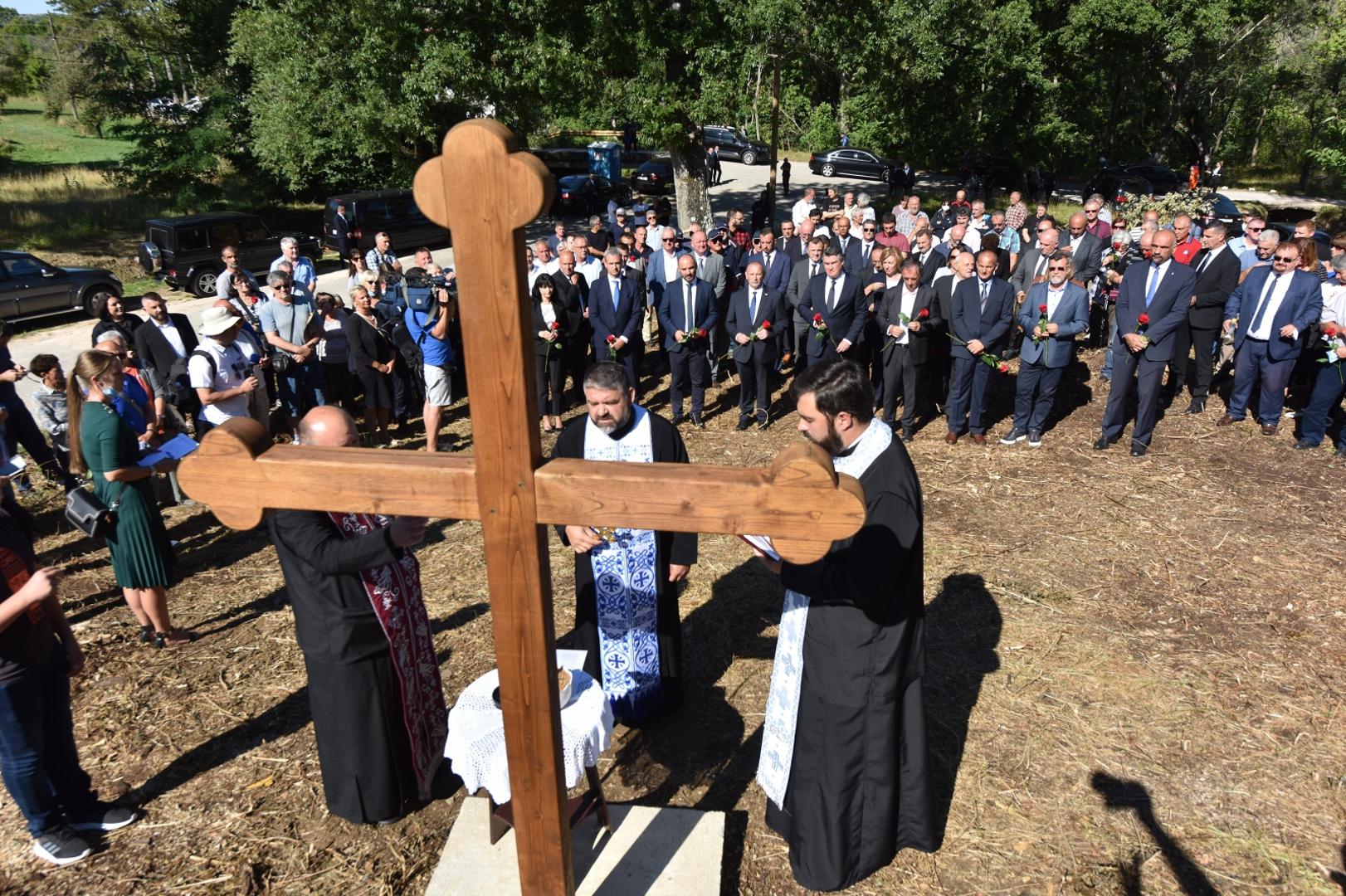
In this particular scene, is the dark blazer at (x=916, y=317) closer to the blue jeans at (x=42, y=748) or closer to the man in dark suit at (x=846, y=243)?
the man in dark suit at (x=846, y=243)

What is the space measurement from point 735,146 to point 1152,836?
35653 millimetres

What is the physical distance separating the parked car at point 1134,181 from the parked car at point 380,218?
788 inches

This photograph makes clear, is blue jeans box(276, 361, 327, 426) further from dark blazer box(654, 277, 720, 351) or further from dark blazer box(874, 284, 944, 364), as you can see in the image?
dark blazer box(874, 284, 944, 364)

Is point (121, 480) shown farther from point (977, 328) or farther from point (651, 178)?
point (651, 178)

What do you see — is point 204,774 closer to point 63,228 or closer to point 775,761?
point 775,761

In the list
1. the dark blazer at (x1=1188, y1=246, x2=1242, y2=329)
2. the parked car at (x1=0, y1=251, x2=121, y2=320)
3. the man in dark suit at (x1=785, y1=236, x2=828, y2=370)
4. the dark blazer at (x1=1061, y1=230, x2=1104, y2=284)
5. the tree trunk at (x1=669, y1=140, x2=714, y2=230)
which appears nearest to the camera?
the dark blazer at (x1=1188, y1=246, x2=1242, y2=329)

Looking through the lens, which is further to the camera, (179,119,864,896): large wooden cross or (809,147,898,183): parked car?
(809,147,898,183): parked car

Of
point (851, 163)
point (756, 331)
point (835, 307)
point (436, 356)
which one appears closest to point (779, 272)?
point (835, 307)

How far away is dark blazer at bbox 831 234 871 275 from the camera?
935 centimetres

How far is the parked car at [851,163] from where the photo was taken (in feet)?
105

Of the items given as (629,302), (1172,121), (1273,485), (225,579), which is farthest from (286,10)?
(1172,121)

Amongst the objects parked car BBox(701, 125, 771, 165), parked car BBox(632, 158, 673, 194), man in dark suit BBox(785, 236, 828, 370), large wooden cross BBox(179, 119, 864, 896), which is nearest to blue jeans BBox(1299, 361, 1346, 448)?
man in dark suit BBox(785, 236, 828, 370)

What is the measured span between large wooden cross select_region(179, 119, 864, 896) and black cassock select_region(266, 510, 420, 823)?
40.3 inches

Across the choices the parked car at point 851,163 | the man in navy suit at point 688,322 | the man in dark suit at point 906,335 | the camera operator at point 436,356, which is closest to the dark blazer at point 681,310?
the man in navy suit at point 688,322
